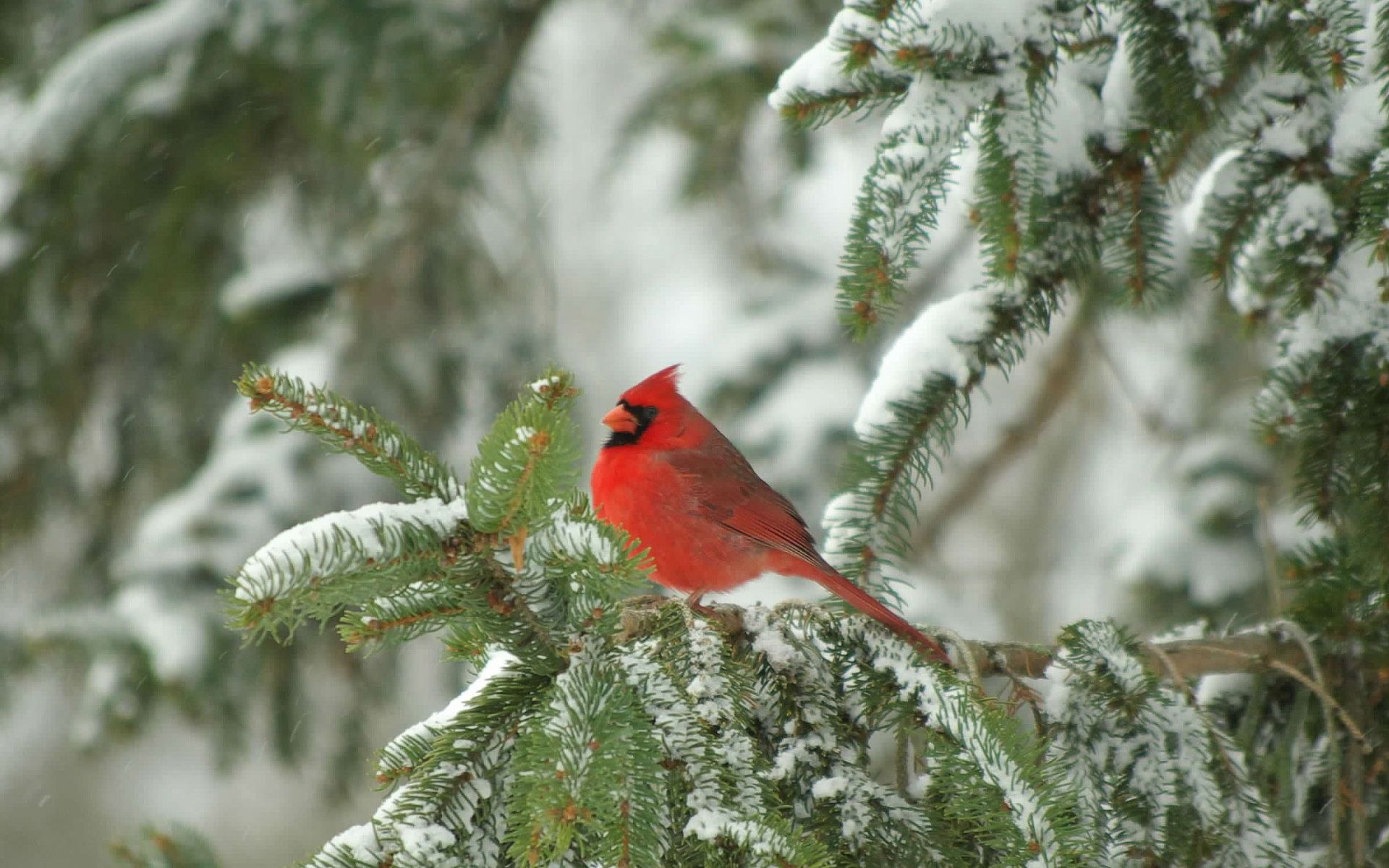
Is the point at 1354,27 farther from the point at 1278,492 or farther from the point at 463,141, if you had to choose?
the point at 463,141

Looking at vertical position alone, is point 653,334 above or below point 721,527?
above

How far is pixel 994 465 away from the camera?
16.0 feet

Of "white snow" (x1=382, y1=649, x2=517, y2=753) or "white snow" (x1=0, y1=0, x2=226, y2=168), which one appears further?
"white snow" (x1=0, y1=0, x2=226, y2=168)

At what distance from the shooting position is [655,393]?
318 centimetres

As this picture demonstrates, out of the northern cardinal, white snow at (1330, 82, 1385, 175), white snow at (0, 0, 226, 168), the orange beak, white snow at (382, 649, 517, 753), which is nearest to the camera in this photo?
white snow at (382, 649, 517, 753)

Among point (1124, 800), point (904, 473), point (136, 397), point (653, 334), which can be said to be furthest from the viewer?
Answer: point (653, 334)

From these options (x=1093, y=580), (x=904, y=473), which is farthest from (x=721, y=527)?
(x=1093, y=580)

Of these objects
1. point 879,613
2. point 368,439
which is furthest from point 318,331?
point 368,439

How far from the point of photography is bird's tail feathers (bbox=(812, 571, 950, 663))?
1.65m

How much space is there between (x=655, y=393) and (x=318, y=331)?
1533 millimetres

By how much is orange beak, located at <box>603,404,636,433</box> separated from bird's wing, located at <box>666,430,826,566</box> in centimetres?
17

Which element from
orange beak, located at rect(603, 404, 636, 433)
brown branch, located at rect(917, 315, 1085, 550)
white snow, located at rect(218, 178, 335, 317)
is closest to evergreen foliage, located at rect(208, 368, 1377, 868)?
orange beak, located at rect(603, 404, 636, 433)

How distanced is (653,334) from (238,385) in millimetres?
6440

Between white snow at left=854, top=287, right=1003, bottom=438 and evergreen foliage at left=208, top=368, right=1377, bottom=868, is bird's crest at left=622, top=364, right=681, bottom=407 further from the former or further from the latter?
evergreen foliage at left=208, top=368, right=1377, bottom=868
